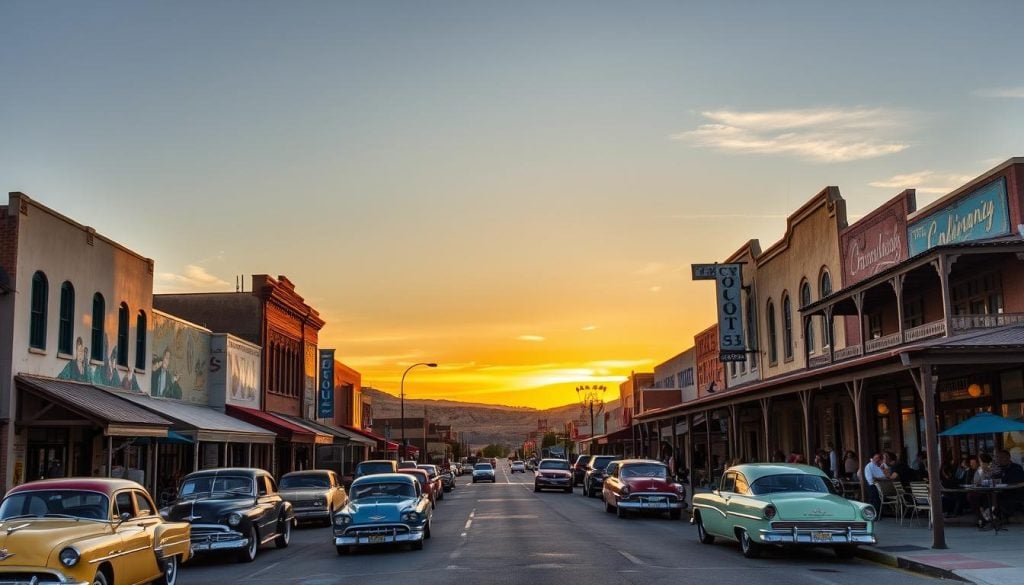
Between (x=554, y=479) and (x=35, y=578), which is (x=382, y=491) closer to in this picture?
(x=35, y=578)

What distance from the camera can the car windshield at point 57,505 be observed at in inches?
460

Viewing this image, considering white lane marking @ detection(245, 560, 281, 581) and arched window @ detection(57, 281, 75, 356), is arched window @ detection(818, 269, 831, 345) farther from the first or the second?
arched window @ detection(57, 281, 75, 356)

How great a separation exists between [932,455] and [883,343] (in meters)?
8.02

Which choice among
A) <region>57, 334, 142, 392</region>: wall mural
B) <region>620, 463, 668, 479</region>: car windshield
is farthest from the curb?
<region>57, 334, 142, 392</region>: wall mural

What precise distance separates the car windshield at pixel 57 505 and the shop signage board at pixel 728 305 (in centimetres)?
3060

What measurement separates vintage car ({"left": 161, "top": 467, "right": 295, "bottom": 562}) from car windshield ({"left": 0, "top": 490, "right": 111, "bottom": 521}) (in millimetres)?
5314

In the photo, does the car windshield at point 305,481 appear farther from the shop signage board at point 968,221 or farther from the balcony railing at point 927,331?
the shop signage board at point 968,221

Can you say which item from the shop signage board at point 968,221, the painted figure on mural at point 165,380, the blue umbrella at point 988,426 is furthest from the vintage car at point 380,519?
the painted figure on mural at point 165,380

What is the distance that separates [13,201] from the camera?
2353 cm

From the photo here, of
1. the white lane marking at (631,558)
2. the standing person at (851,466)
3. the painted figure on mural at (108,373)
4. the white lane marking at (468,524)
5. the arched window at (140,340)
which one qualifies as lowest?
the white lane marking at (468,524)

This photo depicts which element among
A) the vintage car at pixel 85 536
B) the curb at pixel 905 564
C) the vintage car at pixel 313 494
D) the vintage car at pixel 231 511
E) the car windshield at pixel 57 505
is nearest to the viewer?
the vintage car at pixel 85 536

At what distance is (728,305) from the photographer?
39.9 m

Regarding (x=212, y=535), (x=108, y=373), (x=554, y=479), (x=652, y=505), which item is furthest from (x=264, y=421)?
(x=212, y=535)

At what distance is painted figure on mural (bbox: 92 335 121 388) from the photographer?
2723 centimetres
